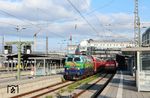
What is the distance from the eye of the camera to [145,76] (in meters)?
25.1

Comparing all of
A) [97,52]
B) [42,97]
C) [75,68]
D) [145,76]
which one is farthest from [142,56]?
[97,52]

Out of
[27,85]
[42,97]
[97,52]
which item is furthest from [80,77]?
[97,52]

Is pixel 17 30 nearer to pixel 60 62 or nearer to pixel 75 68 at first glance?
pixel 60 62

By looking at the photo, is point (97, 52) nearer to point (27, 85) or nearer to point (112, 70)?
point (112, 70)

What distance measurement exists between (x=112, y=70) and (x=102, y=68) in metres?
8.08

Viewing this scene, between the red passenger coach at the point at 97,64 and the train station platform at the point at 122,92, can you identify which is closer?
the train station platform at the point at 122,92

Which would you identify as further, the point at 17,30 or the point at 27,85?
the point at 17,30

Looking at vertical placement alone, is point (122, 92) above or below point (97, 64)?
below

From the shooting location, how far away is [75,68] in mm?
41219

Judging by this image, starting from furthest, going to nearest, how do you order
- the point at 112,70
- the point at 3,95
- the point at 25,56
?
the point at 112,70 → the point at 25,56 → the point at 3,95

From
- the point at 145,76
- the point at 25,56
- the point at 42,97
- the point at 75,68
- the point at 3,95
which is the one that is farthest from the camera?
the point at 25,56

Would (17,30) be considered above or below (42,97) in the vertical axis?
above

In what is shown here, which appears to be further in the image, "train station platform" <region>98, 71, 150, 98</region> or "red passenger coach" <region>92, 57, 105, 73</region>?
"red passenger coach" <region>92, 57, 105, 73</region>

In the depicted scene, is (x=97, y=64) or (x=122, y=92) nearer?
(x=122, y=92)
